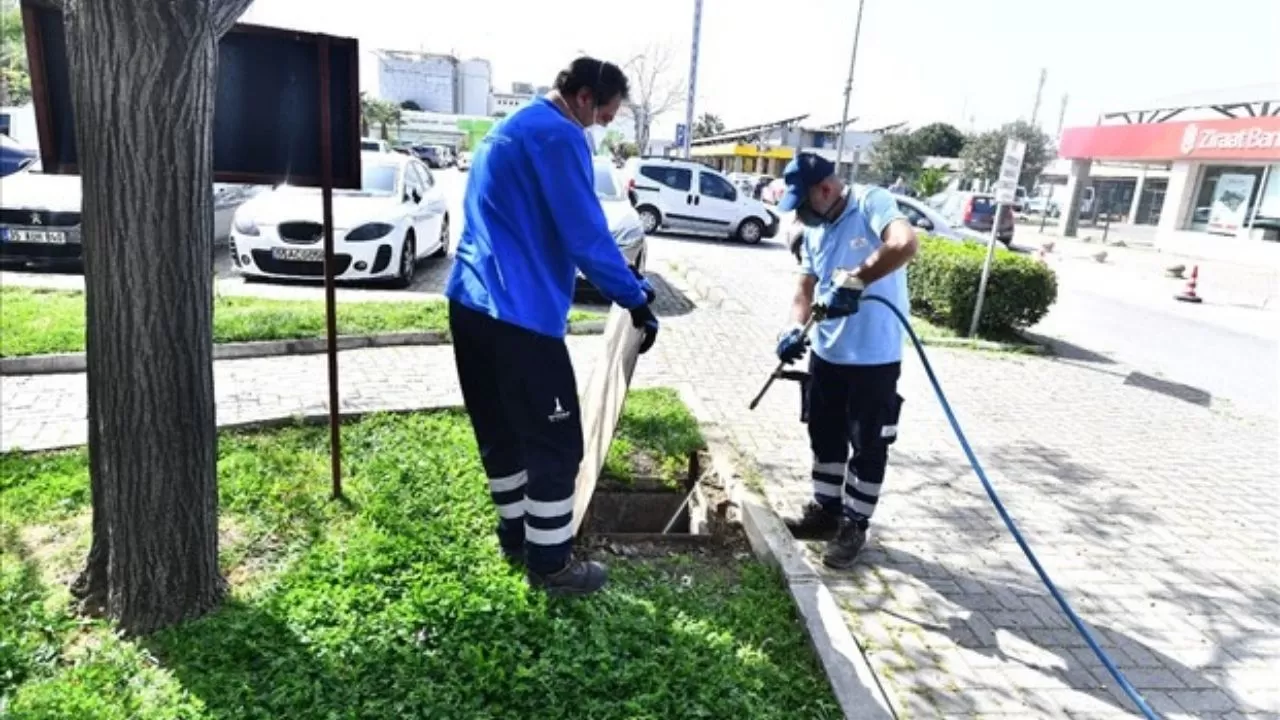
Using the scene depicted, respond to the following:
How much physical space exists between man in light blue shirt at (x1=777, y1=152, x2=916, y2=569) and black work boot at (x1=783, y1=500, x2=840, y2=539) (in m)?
0.15

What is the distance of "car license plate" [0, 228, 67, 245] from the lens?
8.22m

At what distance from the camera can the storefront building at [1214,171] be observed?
875 inches

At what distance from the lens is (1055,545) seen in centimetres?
412

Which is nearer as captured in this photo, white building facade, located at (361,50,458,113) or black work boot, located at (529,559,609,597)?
black work boot, located at (529,559,609,597)

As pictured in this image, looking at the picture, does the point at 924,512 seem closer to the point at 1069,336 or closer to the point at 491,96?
the point at 1069,336

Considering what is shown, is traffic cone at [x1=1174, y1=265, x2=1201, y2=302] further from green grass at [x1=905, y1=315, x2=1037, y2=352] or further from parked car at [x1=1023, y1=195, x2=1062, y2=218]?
parked car at [x1=1023, y1=195, x2=1062, y2=218]

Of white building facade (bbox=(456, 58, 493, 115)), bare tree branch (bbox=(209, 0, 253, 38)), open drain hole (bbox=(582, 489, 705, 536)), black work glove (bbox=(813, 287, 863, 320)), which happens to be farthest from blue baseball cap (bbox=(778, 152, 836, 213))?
white building facade (bbox=(456, 58, 493, 115))

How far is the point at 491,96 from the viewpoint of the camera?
9669 centimetres

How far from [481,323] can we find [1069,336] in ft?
31.7

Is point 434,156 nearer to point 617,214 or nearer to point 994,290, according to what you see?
point 617,214

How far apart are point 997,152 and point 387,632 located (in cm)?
4478

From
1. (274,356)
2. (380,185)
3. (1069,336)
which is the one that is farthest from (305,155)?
(1069,336)

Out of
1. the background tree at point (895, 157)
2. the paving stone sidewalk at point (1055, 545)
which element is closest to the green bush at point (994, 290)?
the paving stone sidewalk at point (1055, 545)

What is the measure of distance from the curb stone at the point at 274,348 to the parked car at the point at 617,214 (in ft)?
4.04
